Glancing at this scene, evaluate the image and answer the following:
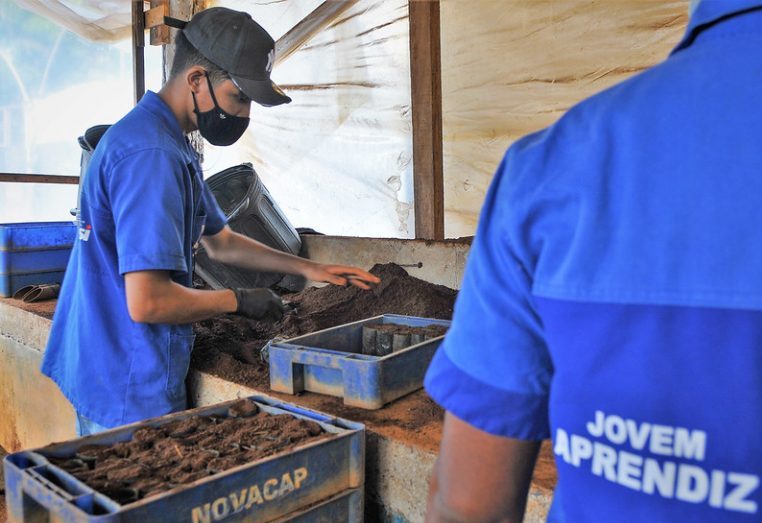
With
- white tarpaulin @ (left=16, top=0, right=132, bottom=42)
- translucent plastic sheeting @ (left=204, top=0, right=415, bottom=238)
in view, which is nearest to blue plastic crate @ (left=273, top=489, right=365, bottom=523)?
translucent plastic sheeting @ (left=204, top=0, right=415, bottom=238)

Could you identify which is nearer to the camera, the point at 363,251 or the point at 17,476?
the point at 17,476

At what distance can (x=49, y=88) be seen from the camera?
19.6ft

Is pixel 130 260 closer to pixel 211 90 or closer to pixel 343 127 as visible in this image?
pixel 211 90

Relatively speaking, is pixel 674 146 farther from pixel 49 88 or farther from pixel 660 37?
pixel 49 88

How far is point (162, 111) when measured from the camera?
2.12 meters

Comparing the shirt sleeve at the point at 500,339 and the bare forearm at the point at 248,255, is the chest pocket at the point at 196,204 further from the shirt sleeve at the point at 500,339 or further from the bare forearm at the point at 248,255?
the shirt sleeve at the point at 500,339

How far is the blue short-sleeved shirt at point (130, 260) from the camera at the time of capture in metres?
1.91

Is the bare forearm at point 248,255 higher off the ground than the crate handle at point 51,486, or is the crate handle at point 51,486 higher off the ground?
the bare forearm at point 248,255

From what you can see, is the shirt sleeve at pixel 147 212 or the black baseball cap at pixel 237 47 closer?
the shirt sleeve at pixel 147 212

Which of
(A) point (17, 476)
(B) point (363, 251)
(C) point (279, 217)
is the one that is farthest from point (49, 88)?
(A) point (17, 476)

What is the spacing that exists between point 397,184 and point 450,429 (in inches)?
181

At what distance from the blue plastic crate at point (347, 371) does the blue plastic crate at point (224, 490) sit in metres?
0.21

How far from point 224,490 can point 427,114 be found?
2.91m

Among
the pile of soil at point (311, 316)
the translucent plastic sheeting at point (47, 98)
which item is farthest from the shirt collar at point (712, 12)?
the translucent plastic sheeting at point (47, 98)
